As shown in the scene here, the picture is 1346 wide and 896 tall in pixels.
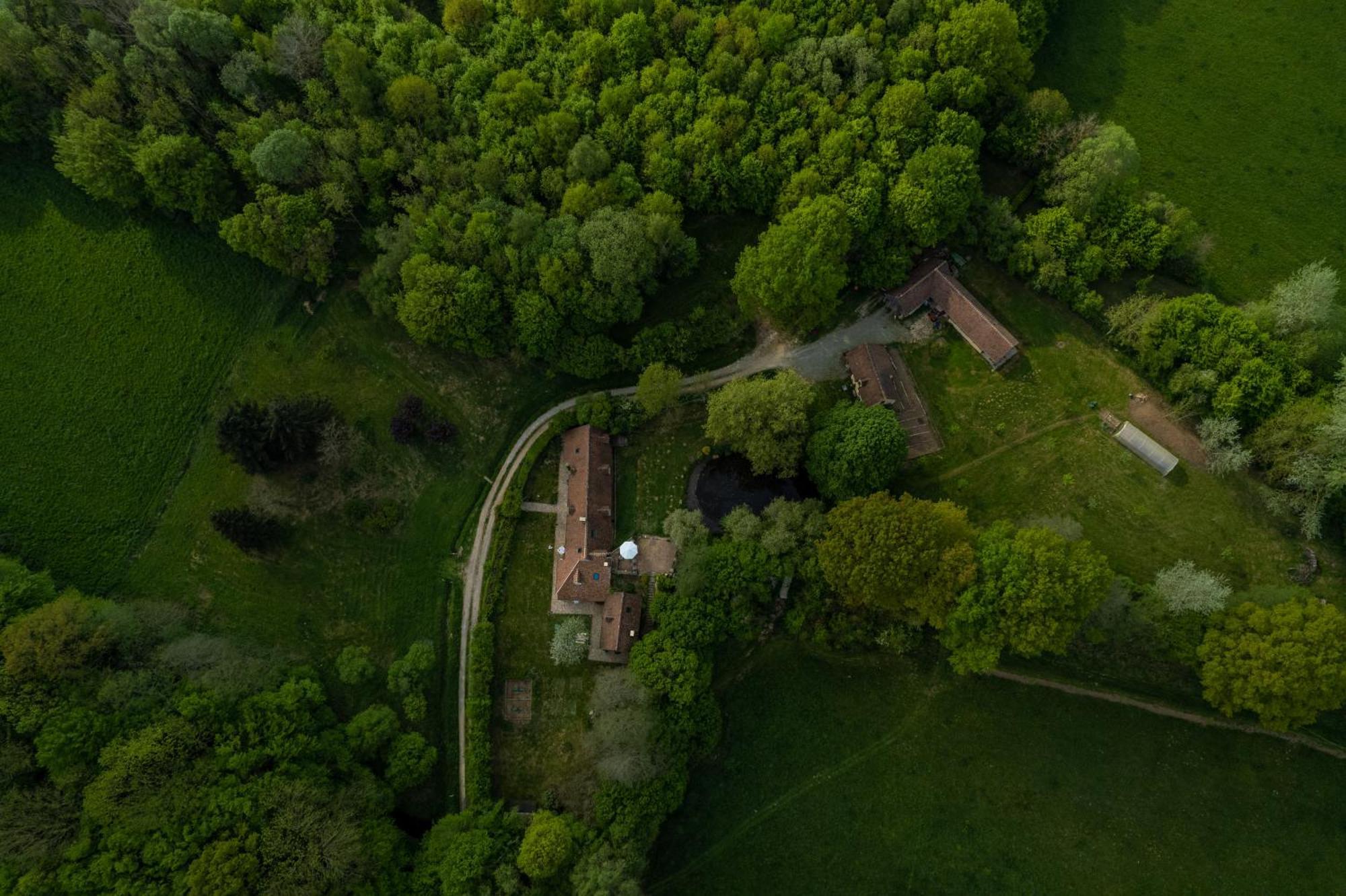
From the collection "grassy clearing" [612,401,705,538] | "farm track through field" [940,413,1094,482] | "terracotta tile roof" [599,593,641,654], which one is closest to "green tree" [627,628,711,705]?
"terracotta tile roof" [599,593,641,654]

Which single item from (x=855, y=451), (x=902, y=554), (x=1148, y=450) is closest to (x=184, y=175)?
(x=855, y=451)

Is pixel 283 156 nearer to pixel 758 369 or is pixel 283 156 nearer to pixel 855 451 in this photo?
pixel 758 369

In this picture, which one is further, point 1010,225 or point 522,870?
point 1010,225

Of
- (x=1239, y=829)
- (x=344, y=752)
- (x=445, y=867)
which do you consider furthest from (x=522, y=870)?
(x=1239, y=829)

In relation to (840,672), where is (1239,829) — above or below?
below

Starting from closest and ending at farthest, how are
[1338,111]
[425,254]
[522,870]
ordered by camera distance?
1. [522,870]
2. [425,254]
3. [1338,111]

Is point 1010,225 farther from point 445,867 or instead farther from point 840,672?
point 445,867

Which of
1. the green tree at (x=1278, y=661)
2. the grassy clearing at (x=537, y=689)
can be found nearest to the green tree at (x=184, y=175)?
the grassy clearing at (x=537, y=689)

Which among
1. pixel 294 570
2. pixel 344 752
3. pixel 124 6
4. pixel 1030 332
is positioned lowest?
pixel 344 752
